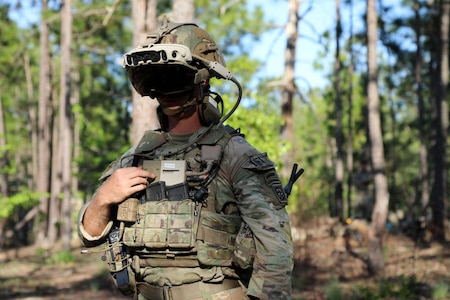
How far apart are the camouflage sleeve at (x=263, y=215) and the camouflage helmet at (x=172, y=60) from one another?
1.15ft

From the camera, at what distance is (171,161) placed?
7.75 ft

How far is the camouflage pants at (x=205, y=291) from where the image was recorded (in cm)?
229

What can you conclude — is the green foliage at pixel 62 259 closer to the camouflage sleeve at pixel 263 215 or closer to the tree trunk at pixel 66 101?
Result: the tree trunk at pixel 66 101

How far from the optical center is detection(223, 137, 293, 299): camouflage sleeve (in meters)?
2.07

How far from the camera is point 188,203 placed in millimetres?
2307

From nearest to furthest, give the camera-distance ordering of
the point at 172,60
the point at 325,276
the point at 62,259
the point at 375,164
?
1. the point at 172,60
2. the point at 375,164
3. the point at 325,276
4. the point at 62,259

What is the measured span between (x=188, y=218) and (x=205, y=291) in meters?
0.31

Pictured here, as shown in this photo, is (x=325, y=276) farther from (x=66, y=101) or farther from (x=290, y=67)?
(x=66, y=101)

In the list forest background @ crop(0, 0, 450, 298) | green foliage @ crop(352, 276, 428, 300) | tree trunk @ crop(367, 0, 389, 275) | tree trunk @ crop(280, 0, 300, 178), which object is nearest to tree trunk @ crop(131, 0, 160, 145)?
forest background @ crop(0, 0, 450, 298)

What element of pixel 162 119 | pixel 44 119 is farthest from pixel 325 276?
pixel 44 119

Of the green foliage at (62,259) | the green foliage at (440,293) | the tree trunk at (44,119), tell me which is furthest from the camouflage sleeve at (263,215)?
the tree trunk at (44,119)

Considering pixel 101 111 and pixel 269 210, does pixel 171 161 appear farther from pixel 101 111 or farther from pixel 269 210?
Answer: pixel 101 111

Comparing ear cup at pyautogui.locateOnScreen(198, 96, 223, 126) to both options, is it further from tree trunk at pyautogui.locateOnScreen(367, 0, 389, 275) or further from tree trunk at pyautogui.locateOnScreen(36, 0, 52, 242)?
tree trunk at pyautogui.locateOnScreen(36, 0, 52, 242)

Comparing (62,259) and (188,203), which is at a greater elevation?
(188,203)
